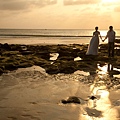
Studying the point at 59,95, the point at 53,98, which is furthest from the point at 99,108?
the point at 59,95

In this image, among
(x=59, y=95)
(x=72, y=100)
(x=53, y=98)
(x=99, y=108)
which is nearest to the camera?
(x=99, y=108)

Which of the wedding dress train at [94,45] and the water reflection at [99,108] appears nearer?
the water reflection at [99,108]

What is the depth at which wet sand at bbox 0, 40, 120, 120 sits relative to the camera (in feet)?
26.4

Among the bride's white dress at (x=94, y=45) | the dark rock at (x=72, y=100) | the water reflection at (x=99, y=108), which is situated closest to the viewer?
the water reflection at (x=99, y=108)

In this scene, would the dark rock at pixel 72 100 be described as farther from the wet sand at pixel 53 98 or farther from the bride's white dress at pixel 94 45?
the bride's white dress at pixel 94 45

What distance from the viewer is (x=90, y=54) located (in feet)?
76.0

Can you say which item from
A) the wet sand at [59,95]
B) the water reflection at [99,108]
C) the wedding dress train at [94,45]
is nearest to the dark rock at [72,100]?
the wet sand at [59,95]

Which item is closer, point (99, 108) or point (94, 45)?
point (99, 108)

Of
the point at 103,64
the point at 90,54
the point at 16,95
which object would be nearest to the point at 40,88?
the point at 16,95

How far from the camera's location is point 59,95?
409 inches

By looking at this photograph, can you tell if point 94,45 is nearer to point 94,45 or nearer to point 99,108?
point 94,45

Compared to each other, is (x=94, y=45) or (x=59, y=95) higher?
(x=94, y=45)

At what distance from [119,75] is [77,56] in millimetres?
9912

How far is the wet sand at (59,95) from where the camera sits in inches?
316
